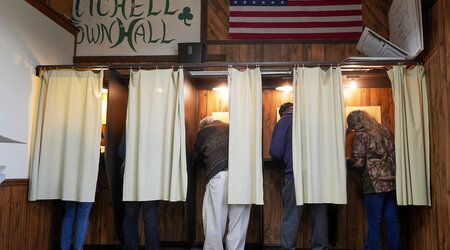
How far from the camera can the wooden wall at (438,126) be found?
3.44 m

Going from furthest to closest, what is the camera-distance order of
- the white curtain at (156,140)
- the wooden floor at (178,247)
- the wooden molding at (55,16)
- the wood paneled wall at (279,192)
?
1. the wooden floor at (178,247)
2. the wood paneled wall at (279,192)
3. the wooden molding at (55,16)
4. the white curtain at (156,140)

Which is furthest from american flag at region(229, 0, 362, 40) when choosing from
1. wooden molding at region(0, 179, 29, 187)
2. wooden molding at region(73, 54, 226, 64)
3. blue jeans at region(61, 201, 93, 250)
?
wooden molding at region(0, 179, 29, 187)

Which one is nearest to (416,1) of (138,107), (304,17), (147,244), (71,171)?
(304,17)

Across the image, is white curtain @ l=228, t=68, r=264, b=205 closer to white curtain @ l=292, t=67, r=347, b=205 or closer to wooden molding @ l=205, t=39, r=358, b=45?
white curtain @ l=292, t=67, r=347, b=205

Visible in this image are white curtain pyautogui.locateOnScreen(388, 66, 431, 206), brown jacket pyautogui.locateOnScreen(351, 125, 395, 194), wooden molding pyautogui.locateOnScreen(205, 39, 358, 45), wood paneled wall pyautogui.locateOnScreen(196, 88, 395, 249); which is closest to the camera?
white curtain pyautogui.locateOnScreen(388, 66, 431, 206)

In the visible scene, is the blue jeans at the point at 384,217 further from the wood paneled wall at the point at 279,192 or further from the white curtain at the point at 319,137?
the wood paneled wall at the point at 279,192

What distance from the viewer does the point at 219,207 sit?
4.18 meters

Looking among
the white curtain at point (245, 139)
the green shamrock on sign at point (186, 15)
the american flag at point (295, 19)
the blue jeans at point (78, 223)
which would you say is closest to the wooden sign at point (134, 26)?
the green shamrock on sign at point (186, 15)

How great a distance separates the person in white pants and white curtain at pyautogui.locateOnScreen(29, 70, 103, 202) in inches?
48.0

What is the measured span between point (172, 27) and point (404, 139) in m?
3.25

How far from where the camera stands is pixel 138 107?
425 cm

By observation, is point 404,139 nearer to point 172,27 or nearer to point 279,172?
point 279,172

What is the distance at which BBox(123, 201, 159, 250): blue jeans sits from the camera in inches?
157

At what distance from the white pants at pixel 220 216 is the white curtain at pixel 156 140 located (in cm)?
32
